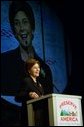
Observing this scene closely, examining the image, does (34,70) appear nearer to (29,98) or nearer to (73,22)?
(29,98)

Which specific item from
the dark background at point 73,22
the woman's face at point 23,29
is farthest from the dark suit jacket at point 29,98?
the dark background at point 73,22

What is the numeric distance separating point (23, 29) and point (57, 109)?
2.63m

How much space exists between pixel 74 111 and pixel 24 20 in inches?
105

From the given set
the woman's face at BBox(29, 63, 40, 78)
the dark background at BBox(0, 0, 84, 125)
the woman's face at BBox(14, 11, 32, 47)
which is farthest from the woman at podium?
the dark background at BBox(0, 0, 84, 125)

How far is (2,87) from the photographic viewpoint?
4.57 meters

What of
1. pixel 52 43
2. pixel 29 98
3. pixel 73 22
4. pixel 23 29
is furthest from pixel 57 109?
pixel 73 22

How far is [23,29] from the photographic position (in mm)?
4996

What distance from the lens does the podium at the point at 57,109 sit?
2.48m

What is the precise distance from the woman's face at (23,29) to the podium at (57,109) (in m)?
2.37

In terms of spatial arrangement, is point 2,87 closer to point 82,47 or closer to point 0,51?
point 0,51

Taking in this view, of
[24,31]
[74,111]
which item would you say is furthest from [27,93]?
[24,31]

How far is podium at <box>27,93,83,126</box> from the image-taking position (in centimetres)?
248

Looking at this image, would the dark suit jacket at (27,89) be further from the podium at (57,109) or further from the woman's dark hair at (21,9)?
the woman's dark hair at (21,9)

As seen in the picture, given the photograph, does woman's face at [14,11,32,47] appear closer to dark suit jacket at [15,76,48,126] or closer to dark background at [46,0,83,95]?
dark background at [46,0,83,95]
